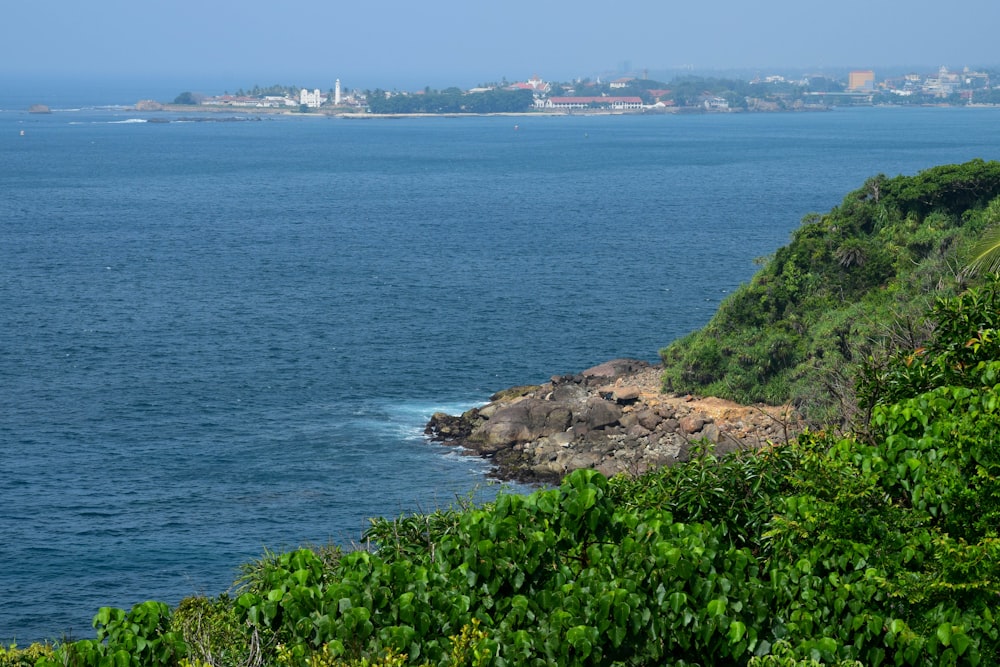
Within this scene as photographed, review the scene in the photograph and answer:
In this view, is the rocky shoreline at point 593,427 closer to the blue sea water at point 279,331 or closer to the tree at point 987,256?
the blue sea water at point 279,331

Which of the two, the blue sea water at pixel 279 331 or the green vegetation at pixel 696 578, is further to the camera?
the blue sea water at pixel 279 331

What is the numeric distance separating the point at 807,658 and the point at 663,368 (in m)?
43.0

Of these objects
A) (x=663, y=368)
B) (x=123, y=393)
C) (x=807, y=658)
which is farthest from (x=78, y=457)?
(x=807, y=658)

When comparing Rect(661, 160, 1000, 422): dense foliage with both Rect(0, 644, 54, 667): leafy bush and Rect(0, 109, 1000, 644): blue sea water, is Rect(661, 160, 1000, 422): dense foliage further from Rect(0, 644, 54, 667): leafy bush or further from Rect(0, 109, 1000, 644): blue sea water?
Rect(0, 644, 54, 667): leafy bush

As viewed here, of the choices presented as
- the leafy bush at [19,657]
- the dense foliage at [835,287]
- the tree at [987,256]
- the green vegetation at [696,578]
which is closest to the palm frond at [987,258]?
the tree at [987,256]

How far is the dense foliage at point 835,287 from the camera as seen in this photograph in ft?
166

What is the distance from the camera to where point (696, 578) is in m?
14.7

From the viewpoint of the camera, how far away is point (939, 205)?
2340 inches

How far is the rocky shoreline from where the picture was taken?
46.2 m

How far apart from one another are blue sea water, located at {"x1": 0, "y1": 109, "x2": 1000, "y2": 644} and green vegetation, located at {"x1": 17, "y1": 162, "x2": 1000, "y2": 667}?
13700 millimetres

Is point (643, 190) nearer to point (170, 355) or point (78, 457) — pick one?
point (170, 355)

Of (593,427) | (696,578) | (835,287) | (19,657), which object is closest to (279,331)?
(593,427)

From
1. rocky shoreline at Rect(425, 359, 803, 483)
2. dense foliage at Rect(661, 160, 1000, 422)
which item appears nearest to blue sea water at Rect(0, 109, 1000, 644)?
rocky shoreline at Rect(425, 359, 803, 483)

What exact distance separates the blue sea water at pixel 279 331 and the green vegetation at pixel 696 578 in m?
13.7
